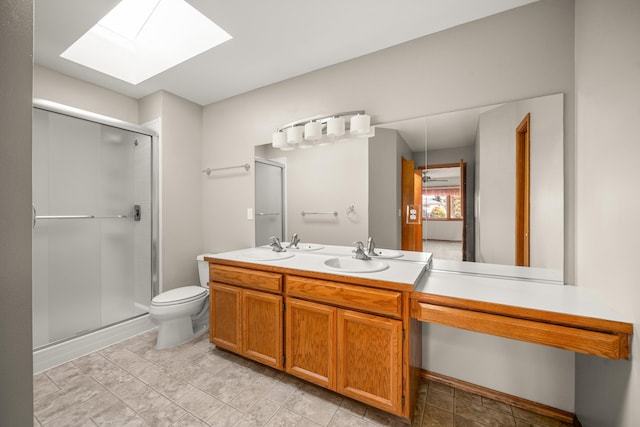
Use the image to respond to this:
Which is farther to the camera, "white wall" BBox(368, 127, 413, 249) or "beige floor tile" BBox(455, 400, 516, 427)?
"white wall" BBox(368, 127, 413, 249)

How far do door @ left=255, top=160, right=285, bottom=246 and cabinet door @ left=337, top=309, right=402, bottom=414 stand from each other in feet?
3.83

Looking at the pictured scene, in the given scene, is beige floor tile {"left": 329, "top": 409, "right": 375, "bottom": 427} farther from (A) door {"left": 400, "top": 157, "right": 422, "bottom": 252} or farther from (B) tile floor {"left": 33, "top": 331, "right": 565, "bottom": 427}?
(A) door {"left": 400, "top": 157, "right": 422, "bottom": 252}

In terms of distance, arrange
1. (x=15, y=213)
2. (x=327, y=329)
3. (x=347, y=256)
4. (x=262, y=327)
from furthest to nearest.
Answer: (x=347, y=256) < (x=262, y=327) < (x=327, y=329) < (x=15, y=213)

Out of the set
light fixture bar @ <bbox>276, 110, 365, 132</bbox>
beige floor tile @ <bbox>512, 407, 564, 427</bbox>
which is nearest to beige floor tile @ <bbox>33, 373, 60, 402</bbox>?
light fixture bar @ <bbox>276, 110, 365, 132</bbox>

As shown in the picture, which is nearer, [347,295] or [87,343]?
[347,295]

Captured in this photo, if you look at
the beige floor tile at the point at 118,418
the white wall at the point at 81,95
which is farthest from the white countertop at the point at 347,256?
the white wall at the point at 81,95

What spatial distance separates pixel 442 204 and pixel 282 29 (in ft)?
5.26

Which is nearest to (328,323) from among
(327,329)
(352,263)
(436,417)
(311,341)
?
(327,329)

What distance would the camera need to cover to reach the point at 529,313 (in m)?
1.13

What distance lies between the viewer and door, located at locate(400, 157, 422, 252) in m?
1.87

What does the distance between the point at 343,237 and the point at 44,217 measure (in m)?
2.42

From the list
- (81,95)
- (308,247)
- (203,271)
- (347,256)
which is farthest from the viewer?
(203,271)

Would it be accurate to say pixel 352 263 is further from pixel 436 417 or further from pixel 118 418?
pixel 118 418

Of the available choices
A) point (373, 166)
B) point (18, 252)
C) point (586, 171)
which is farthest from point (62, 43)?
point (586, 171)
